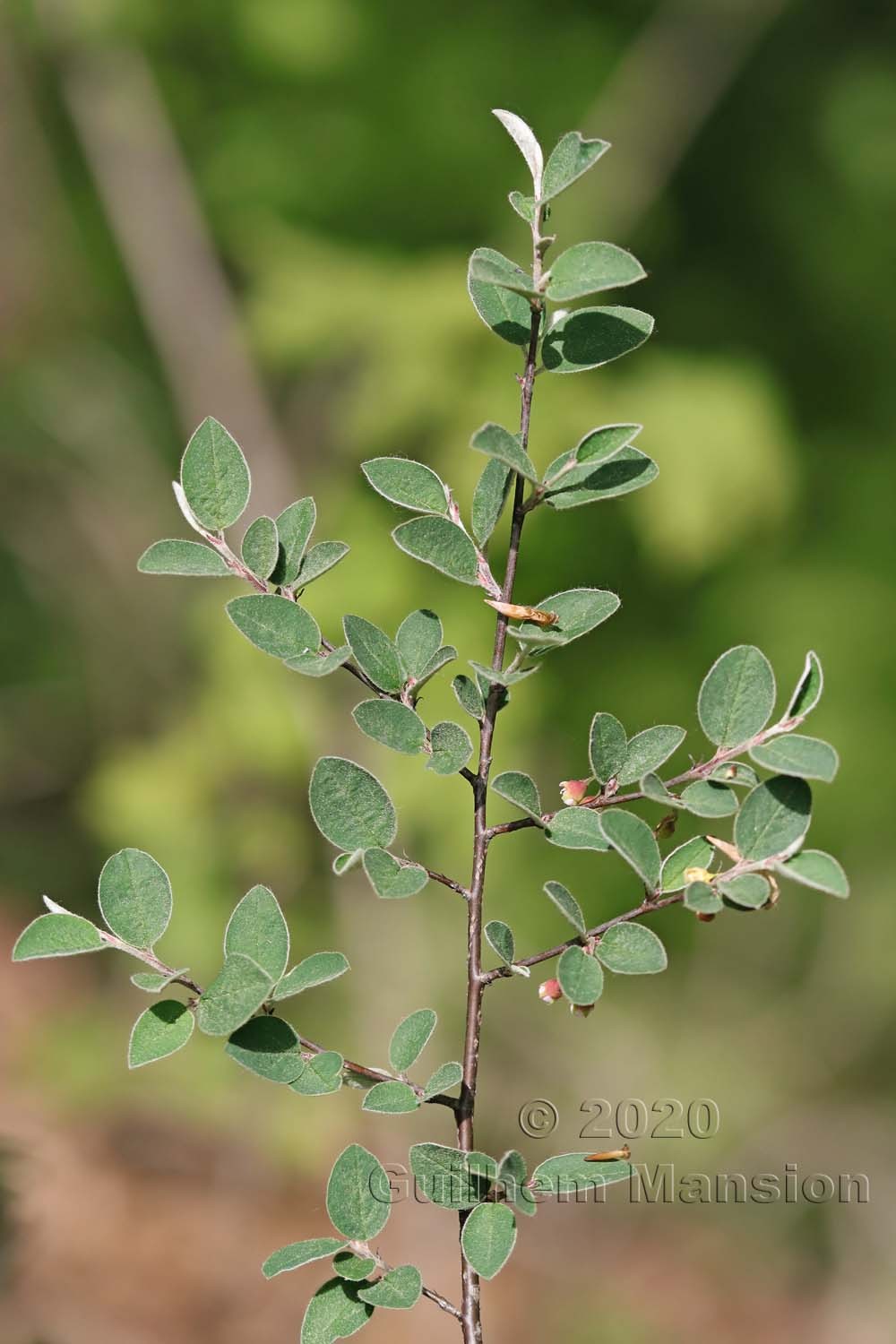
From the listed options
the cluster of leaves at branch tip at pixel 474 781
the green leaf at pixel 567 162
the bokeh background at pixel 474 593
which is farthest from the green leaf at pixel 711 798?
the bokeh background at pixel 474 593

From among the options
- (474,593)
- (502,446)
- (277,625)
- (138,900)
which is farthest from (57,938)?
(474,593)

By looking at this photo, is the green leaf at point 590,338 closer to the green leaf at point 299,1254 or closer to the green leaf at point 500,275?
the green leaf at point 500,275

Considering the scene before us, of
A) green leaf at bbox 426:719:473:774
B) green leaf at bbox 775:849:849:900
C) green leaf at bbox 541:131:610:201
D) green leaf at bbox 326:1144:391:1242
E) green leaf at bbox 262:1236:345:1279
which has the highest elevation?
green leaf at bbox 541:131:610:201

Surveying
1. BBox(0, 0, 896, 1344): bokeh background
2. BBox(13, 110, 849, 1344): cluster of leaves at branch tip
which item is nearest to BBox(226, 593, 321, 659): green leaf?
BBox(13, 110, 849, 1344): cluster of leaves at branch tip

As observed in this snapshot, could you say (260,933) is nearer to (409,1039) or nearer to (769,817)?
(409,1039)

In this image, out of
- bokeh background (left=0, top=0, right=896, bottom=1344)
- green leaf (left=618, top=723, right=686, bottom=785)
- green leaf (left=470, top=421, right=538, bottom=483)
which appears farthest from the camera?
bokeh background (left=0, top=0, right=896, bottom=1344)

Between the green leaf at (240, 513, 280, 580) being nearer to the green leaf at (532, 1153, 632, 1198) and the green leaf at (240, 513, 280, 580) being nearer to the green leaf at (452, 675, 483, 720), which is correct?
the green leaf at (452, 675, 483, 720)

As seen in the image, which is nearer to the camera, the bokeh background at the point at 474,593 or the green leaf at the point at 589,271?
the green leaf at the point at 589,271
